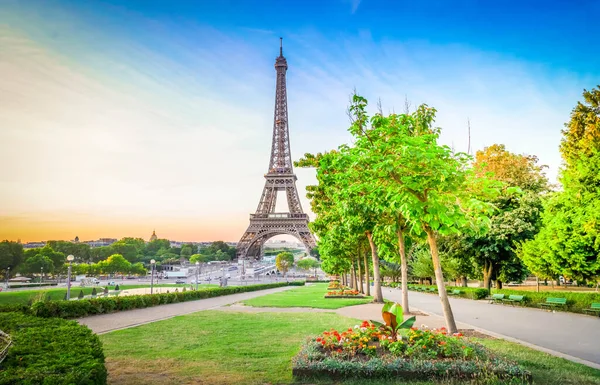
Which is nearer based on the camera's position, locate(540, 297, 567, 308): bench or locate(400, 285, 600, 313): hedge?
locate(400, 285, 600, 313): hedge

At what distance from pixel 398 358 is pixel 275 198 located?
230 feet

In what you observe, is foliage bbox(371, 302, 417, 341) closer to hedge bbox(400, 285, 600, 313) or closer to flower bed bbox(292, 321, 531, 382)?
flower bed bbox(292, 321, 531, 382)

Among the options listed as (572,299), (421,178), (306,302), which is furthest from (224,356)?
(572,299)

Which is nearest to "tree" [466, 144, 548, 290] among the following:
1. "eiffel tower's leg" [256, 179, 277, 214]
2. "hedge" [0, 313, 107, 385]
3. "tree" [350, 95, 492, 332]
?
"tree" [350, 95, 492, 332]

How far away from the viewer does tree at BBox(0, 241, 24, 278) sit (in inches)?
2761

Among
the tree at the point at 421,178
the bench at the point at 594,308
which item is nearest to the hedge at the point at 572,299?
the bench at the point at 594,308

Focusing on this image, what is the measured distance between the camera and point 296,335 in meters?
11.4

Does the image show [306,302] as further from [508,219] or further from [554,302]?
[508,219]

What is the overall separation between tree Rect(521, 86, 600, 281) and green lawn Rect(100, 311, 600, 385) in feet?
37.9

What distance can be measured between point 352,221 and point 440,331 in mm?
7342

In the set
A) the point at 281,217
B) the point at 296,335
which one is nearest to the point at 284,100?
the point at 281,217

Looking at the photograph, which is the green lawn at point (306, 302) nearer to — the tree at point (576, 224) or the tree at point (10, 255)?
the tree at point (576, 224)

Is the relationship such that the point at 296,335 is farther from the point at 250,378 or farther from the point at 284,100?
the point at 284,100

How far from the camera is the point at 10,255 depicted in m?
70.4
